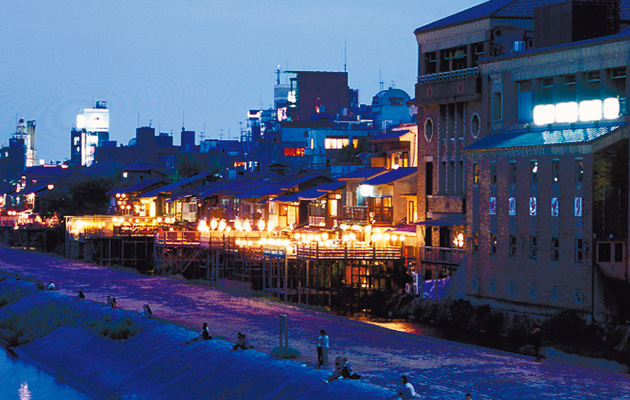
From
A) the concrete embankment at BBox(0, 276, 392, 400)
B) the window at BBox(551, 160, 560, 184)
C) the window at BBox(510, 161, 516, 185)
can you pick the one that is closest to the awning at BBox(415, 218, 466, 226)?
the window at BBox(510, 161, 516, 185)

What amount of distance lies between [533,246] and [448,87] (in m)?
15.3

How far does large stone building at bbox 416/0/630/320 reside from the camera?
162 feet

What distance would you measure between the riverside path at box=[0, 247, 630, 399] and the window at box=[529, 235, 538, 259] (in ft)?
26.3

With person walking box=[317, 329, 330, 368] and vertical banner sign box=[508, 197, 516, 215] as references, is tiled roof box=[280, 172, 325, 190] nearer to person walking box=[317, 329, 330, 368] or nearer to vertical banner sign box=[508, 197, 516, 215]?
vertical banner sign box=[508, 197, 516, 215]

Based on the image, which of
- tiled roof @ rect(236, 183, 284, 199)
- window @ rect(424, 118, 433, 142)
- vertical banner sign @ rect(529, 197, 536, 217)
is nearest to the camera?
vertical banner sign @ rect(529, 197, 536, 217)

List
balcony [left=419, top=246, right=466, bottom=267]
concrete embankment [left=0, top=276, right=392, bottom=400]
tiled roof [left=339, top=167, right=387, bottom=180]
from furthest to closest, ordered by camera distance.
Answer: tiled roof [left=339, top=167, right=387, bottom=180]
balcony [left=419, top=246, right=466, bottom=267]
concrete embankment [left=0, top=276, right=392, bottom=400]

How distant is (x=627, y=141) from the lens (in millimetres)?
50219

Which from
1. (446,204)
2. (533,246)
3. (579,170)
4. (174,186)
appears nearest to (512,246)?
(533,246)

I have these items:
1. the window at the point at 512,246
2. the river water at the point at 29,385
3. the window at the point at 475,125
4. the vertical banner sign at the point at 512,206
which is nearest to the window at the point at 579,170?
the vertical banner sign at the point at 512,206

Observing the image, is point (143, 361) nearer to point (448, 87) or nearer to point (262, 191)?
point (448, 87)

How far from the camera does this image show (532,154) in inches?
2096

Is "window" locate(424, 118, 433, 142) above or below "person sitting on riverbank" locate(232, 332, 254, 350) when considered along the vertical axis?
above

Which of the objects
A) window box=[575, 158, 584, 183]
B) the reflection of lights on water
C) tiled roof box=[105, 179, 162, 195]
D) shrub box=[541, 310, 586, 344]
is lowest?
the reflection of lights on water

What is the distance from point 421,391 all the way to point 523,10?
117 feet
